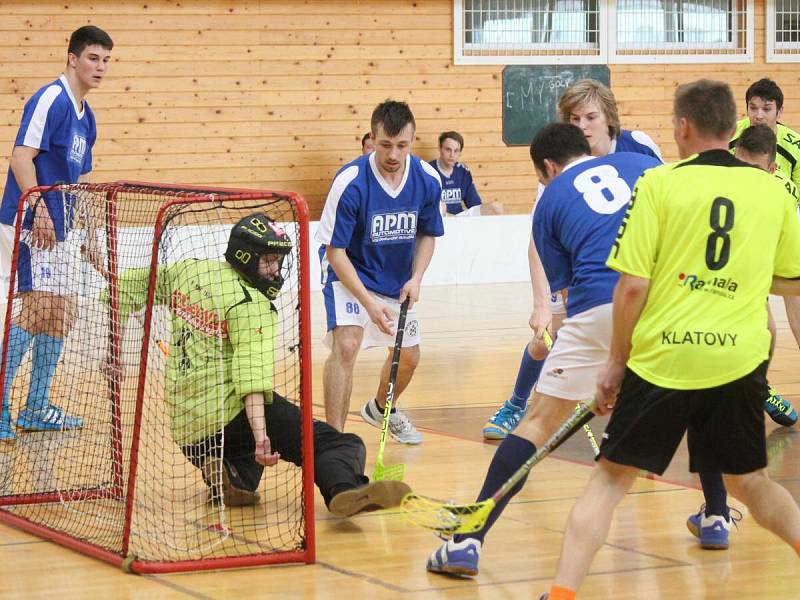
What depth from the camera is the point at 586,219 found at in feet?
12.3

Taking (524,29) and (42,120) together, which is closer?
(42,120)

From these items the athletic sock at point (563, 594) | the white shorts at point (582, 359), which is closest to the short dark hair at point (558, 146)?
the white shorts at point (582, 359)

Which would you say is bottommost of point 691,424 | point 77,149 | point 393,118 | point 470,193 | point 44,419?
point 44,419

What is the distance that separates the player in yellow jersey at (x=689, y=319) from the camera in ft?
10.3

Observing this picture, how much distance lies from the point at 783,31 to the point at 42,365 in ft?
37.1

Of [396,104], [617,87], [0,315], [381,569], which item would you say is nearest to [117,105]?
[0,315]

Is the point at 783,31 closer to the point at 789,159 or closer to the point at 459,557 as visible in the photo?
the point at 789,159

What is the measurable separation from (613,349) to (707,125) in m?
0.60

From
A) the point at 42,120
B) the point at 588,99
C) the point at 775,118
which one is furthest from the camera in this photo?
the point at 775,118

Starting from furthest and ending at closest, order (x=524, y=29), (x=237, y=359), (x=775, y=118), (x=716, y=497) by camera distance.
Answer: (x=524, y=29) < (x=775, y=118) < (x=237, y=359) < (x=716, y=497)

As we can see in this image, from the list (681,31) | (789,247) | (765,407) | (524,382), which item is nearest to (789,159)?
(765,407)

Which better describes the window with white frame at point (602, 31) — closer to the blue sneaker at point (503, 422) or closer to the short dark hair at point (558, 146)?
the blue sneaker at point (503, 422)

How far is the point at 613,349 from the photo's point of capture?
327 centimetres

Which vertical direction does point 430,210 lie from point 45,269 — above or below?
above
